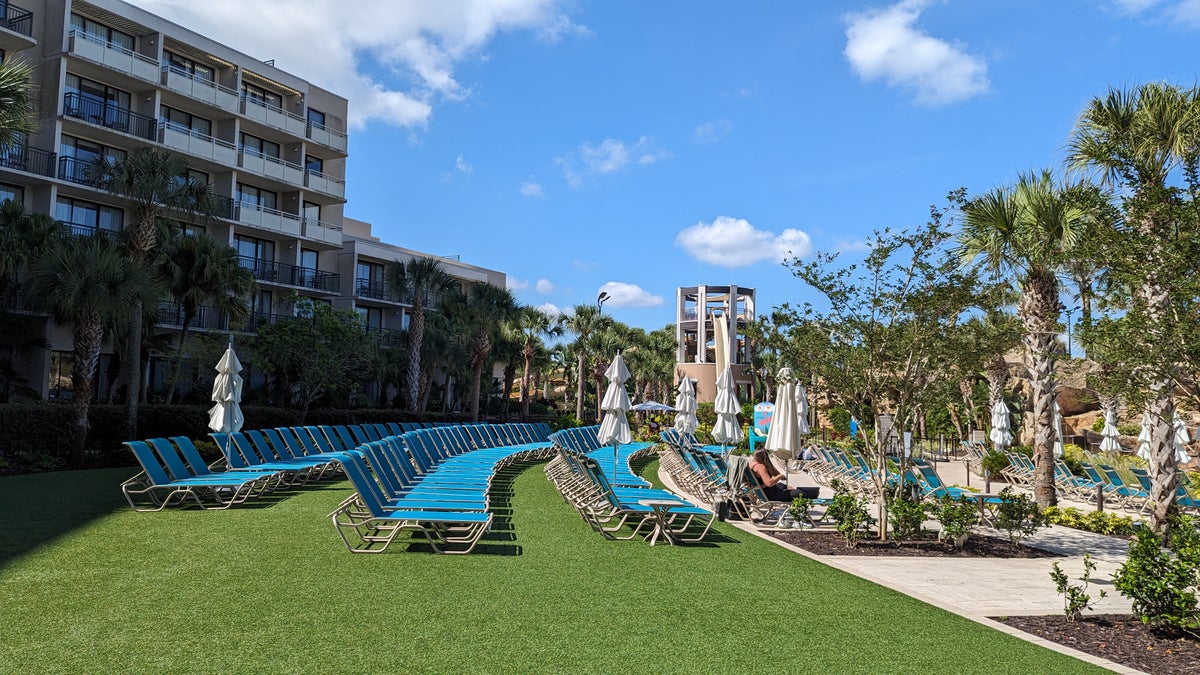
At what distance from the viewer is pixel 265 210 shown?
1340 inches

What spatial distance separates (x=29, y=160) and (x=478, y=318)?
17.3 meters

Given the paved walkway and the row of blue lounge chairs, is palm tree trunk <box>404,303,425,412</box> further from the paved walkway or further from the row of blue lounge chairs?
the paved walkway

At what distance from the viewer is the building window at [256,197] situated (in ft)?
112

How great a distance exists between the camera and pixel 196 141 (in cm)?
3128

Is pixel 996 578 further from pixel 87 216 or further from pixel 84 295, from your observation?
pixel 87 216

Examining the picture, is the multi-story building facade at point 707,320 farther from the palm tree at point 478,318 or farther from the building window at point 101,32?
the building window at point 101,32

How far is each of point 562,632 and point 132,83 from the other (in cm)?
3142

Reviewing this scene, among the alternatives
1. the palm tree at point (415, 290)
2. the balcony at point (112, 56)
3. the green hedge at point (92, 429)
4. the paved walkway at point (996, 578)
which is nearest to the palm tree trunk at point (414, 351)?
the palm tree at point (415, 290)

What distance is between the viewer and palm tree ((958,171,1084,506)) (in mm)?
13477

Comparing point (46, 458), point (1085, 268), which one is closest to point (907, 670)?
point (1085, 268)

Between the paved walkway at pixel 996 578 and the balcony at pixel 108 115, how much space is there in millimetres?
27853

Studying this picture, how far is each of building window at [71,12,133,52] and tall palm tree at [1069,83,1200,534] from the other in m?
30.4

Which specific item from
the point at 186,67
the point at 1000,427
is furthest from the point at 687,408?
the point at 186,67

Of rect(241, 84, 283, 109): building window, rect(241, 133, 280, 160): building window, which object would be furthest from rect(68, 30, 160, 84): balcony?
rect(241, 133, 280, 160): building window
